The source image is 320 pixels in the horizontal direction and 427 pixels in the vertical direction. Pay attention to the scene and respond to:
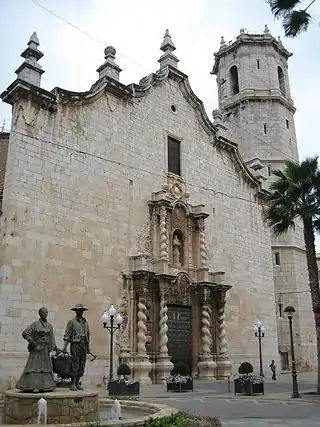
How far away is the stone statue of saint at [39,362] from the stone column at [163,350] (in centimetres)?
1092

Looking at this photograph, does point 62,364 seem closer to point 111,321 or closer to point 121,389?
point 121,389

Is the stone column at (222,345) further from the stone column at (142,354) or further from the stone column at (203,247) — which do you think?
the stone column at (142,354)

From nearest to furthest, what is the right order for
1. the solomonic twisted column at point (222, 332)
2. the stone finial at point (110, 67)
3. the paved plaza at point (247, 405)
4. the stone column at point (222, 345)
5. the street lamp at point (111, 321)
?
the paved plaza at point (247, 405)
the street lamp at point (111, 321)
the stone finial at point (110, 67)
the stone column at point (222, 345)
the solomonic twisted column at point (222, 332)

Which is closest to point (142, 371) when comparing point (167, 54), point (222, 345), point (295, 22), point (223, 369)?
point (223, 369)

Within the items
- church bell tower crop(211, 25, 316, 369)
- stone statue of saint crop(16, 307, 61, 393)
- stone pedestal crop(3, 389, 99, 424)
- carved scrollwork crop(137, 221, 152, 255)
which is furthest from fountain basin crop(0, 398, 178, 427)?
church bell tower crop(211, 25, 316, 369)

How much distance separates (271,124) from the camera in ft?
109

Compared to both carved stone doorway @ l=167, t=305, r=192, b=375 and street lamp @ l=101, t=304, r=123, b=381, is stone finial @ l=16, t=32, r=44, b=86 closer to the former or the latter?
street lamp @ l=101, t=304, r=123, b=381

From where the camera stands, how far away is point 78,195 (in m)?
18.3

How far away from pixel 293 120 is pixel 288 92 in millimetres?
2346

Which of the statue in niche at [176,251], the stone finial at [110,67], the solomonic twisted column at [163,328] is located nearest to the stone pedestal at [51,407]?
the solomonic twisted column at [163,328]

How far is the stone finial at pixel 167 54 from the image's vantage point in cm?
2493

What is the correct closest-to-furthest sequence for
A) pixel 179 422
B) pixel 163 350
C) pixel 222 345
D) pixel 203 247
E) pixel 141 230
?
pixel 179 422 → pixel 163 350 → pixel 141 230 → pixel 222 345 → pixel 203 247

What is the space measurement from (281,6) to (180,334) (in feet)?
51.1

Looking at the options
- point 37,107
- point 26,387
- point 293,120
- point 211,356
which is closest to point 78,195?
point 37,107
